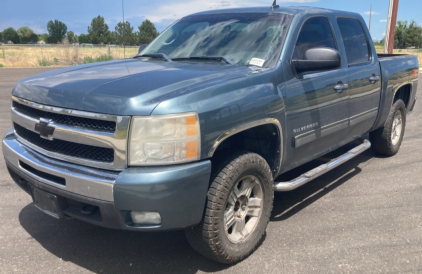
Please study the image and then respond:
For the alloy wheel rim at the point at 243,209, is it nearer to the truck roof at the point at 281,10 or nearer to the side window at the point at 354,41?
the truck roof at the point at 281,10

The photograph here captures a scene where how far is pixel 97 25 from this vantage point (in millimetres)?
43594

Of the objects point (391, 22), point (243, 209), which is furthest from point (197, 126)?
point (391, 22)

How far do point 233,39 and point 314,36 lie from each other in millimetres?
883

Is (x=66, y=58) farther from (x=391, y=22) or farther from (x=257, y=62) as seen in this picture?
(x=257, y=62)

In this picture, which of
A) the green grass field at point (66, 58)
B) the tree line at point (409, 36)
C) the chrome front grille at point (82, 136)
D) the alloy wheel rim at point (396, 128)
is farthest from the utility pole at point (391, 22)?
the tree line at point (409, 36)

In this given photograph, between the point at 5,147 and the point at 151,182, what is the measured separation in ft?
5.47

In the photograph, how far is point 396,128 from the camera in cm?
600

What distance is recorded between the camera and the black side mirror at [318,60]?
11.4ft

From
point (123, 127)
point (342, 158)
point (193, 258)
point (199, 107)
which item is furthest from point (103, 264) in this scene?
point (342, 158)

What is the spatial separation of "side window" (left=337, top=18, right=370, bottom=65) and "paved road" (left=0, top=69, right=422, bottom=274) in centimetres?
153

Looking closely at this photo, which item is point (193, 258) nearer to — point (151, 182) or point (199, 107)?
point (151, 182)

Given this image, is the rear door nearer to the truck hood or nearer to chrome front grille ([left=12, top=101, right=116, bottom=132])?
the truck hood

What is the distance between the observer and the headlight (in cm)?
248

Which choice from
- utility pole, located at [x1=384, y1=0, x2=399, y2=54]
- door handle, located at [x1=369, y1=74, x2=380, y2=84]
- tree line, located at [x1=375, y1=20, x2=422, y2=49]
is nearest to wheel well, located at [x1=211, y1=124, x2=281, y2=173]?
door handle, located at [x1=369, y1=74, x2=380, y2=84]
